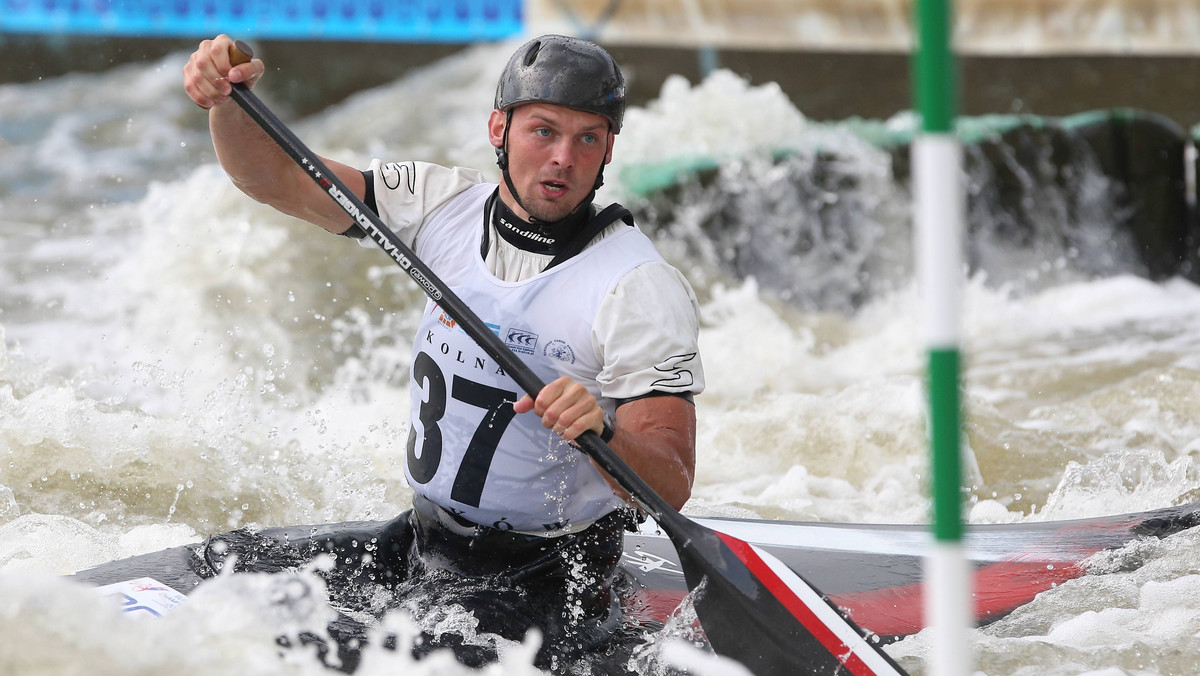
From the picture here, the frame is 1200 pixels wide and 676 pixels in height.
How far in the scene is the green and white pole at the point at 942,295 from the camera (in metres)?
1.27

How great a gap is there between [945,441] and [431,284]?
1113 mm

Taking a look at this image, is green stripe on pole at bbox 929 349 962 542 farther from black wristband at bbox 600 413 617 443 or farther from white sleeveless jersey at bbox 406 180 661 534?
white sleeveless jersey at bbox 406 180 661 534

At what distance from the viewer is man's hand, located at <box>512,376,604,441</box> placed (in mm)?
1956

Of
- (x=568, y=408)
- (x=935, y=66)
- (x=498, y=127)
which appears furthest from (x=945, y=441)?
(x=498, y=127)

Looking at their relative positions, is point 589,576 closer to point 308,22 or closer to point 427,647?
point 427,647

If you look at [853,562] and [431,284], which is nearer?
[431,284]

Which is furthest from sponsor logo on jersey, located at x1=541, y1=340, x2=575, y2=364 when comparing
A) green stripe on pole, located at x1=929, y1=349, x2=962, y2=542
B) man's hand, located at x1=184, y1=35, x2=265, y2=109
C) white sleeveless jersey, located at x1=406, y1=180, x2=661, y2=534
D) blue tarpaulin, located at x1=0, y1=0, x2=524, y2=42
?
blue tarpaulin, located at x1=0, y1=0, x2=524, y2=42

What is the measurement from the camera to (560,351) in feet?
7.09

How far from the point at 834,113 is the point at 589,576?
7.51 meters

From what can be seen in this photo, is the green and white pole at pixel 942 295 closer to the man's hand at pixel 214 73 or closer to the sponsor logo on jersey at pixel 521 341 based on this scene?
the sponsor logo on jersey at pixel 521 341

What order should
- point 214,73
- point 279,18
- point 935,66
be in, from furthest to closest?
1. point 279,18
2. point 214,73
3. point 935,66

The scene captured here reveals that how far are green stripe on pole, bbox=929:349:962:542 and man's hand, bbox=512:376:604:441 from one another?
0.73 meters

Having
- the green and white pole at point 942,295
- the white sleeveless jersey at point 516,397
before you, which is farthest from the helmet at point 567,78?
the green and white pole at point 942,295

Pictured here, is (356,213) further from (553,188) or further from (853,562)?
(853,562)
